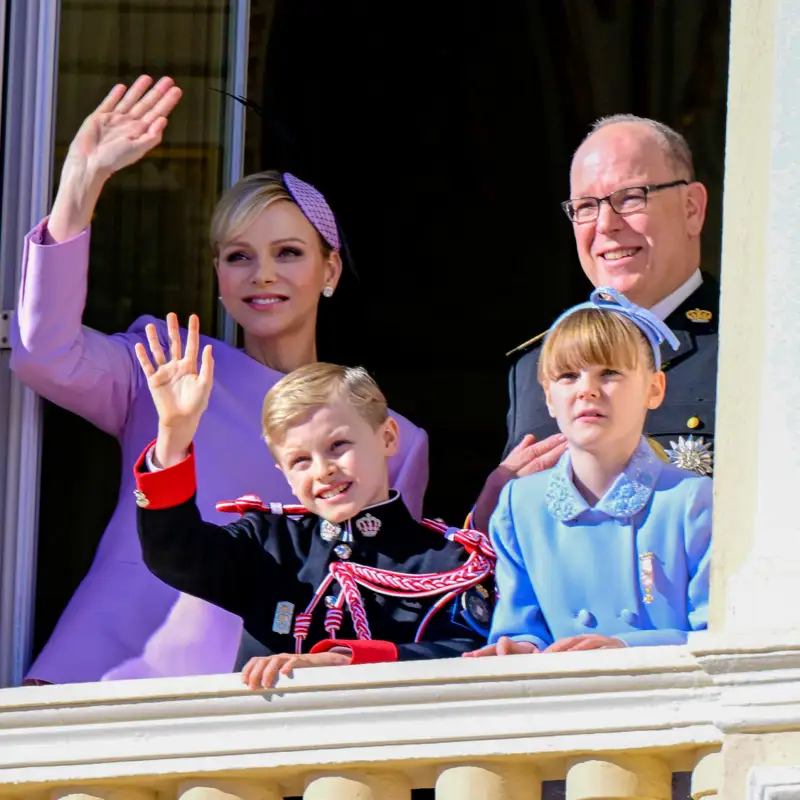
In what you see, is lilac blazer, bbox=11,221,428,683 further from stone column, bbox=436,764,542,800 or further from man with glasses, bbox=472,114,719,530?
stone column, bbox=436,764,542,800

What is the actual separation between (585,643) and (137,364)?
1414 mm

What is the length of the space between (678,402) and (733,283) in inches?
28.1

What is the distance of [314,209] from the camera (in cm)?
539

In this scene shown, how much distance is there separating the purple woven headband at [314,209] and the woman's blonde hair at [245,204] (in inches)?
0.5

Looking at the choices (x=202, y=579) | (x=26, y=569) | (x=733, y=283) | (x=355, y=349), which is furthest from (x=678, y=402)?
(x=355, y=349)

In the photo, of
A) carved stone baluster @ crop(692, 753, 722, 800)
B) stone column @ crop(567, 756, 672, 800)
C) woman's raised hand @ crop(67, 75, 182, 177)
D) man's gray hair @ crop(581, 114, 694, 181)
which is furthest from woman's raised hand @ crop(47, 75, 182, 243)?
carved stone baluster @ crop(692, 753, 722, 800)

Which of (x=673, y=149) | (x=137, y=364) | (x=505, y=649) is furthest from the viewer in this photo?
(x=137, y=364)

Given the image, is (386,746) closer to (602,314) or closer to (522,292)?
(602,314)

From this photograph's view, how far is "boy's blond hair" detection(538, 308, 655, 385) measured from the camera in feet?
14.9

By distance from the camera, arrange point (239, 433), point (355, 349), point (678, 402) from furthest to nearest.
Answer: point (355, 349) → point (239, 433) → point (678, 402)

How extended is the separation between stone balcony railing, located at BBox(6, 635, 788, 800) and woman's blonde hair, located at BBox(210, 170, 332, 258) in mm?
1260

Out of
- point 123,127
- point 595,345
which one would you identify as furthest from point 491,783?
point 123,127

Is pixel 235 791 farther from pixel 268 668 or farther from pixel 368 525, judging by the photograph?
pixel 368 525

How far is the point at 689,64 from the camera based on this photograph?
7.61 meters
